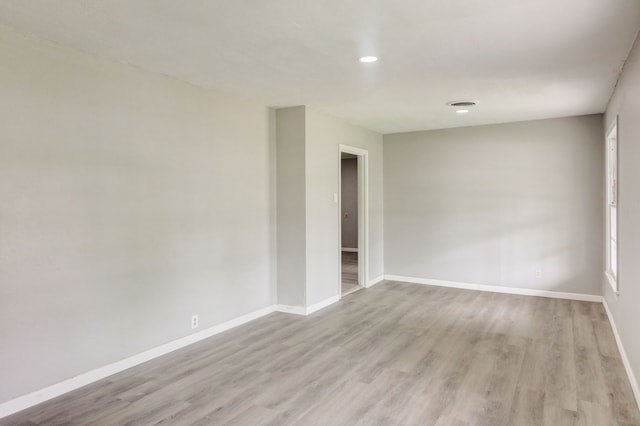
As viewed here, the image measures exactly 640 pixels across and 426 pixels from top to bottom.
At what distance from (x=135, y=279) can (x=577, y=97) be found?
4627 mm

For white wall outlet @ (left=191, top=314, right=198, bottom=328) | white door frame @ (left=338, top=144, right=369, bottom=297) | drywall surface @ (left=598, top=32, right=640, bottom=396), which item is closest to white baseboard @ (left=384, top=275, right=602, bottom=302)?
white door frame @ (left=338, top=144, right=369, bottom=297)

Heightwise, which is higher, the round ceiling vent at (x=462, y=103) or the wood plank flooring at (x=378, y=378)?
the round ceiling vent at (x=462, y=103)

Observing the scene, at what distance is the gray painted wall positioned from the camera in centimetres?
999

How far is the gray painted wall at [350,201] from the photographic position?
999 cm

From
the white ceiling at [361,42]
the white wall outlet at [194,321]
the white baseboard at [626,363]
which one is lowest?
the white baseboard at [626,363]

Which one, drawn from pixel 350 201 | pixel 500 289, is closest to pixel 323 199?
pixel 500 289

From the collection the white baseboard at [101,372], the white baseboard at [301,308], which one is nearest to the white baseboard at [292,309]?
the white baseboard at [301,308]

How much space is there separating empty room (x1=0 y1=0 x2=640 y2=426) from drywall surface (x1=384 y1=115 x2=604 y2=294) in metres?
0.04

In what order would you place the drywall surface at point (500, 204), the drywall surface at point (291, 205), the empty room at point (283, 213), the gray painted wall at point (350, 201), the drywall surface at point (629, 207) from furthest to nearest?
1. the gray painted wall at point (350, 201)
2. the drywall surface at point (500, 204)
3. the drywall surface at point (291, 205)
4. the drywall surface at point (629, 207)
5. the empty room at point (283, 213)

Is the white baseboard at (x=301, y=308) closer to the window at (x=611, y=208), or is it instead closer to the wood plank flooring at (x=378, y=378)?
the wood plank flooring at (x=378, y=378)

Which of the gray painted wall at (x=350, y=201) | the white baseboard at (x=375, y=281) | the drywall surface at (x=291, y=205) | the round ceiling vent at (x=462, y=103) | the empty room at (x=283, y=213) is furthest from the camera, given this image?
the gray painted wall at (x=350, y=201)

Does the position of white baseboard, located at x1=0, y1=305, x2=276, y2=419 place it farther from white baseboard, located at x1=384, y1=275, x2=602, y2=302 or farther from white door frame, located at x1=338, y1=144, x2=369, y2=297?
white baseboard, located at x1=384, y1=275, x2=602, y2=302

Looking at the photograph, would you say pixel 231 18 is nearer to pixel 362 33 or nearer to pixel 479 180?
pixel 362 33

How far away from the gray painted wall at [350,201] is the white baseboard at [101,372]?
585 centimetres
